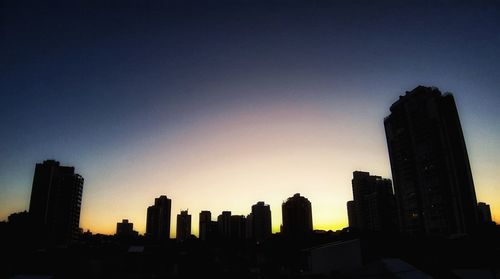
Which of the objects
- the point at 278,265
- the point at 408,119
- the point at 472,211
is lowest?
the point at 278,265

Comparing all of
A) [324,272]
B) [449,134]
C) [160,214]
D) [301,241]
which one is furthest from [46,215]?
[449,134]

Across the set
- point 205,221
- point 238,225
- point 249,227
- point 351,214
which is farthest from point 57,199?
point 351,214

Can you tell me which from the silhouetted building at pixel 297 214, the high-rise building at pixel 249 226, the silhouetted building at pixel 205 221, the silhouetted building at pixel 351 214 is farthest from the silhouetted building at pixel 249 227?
the silhouetted building at pixel 351 214

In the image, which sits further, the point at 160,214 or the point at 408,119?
the point at 160,214

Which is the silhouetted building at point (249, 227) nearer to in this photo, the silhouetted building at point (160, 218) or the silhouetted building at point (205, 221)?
the silhouetted building at point (205, 221)

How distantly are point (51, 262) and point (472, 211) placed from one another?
3906 inches

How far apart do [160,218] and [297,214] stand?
68726mm

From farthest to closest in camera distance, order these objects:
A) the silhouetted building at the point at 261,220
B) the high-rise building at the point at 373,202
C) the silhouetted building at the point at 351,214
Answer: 1. the silhouetted building at the point at 261,220
2. the silhouetted building at the point at 351,214
3. the high-rise building at the point at 373,202

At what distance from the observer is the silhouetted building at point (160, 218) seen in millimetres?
175750

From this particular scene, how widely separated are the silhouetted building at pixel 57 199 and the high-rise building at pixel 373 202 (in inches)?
4622

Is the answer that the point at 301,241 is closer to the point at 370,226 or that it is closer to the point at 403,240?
the point at 403,240

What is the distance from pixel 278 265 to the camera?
198 ft

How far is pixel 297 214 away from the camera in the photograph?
549 feet

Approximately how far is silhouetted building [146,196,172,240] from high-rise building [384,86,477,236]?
114m
